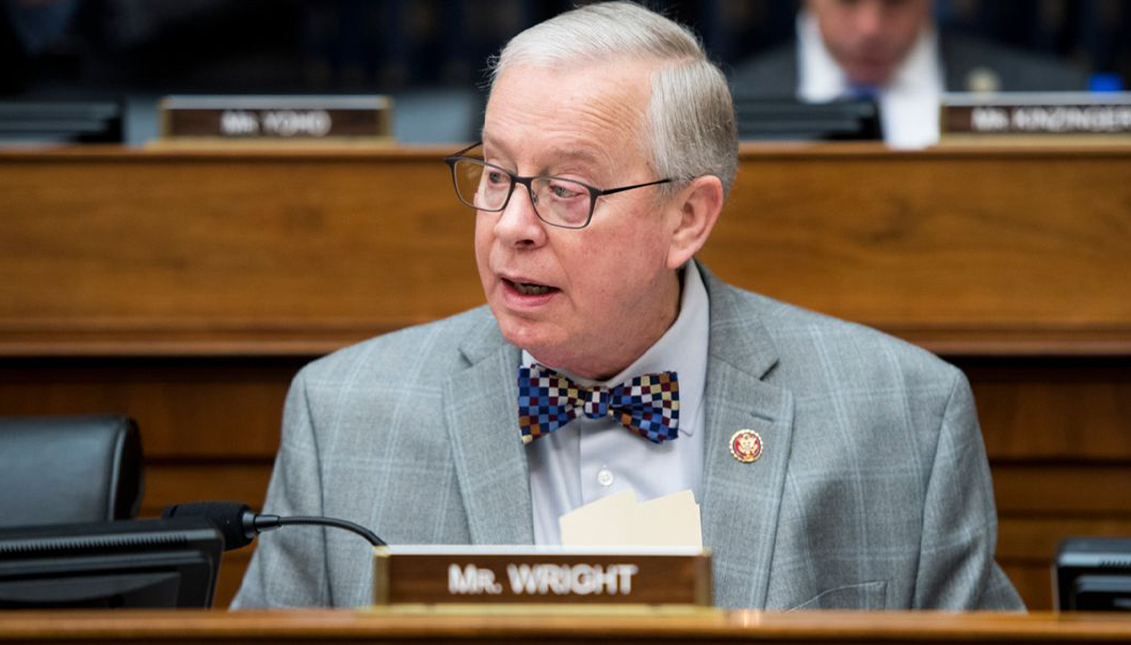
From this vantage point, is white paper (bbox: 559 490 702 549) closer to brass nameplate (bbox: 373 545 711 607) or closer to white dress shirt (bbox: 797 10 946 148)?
brass nameplate (bbox: 373 545 711 607)

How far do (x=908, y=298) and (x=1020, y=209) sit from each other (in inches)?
9.6

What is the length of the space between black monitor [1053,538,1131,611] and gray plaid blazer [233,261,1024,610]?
0.54 metres

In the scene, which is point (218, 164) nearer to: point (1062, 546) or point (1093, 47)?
point (1062, 546)

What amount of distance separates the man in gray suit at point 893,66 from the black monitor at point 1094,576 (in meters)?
2.32

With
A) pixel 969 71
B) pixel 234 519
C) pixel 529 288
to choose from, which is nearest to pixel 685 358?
pixel 529 288

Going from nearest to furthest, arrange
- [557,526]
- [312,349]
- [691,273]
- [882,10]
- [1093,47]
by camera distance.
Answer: [557,526]
[691,273]
[312,349]
[882,10]
[1093,47]

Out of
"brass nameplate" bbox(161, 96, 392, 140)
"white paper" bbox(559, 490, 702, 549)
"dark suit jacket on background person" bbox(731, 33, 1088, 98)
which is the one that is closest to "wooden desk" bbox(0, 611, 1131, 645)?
"white paper" bbox(559, 490, 702, 549)

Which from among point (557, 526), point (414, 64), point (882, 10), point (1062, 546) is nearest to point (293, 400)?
point (557, 526)

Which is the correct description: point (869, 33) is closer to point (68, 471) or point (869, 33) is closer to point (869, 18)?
point (869, 18)

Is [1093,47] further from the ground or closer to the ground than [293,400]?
further from the ground

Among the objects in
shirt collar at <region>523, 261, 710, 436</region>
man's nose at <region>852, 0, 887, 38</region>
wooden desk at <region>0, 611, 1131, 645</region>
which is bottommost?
wooden desk at <region>0, 611, 1131, 645</region>

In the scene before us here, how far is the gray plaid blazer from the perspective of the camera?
1.79 metres

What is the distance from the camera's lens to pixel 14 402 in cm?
254

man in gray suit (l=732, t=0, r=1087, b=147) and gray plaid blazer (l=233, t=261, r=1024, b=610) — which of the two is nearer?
gray plaid blazer (l=233, t=261, r=1024, b=610)
